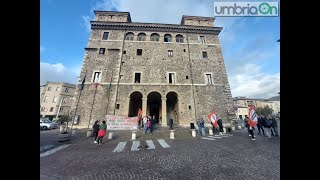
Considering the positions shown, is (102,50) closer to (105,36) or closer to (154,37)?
(105,36)

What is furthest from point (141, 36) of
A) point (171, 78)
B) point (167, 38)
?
point (171, 78)

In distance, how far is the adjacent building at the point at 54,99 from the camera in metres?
39.3

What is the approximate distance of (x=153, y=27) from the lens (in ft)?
76.5

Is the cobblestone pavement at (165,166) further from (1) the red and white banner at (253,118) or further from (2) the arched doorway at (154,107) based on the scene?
(2) the arched doorway at (154,107)

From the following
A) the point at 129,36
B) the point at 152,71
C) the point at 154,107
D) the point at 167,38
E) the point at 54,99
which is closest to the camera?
the point at 152,71

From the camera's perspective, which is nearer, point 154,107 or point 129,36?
point 129,36

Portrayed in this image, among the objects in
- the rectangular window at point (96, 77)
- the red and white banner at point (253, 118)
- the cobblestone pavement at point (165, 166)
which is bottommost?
the cobblestone pavement at point (165, 166)

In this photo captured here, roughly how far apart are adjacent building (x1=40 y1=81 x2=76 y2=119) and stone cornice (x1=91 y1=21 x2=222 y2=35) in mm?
27300

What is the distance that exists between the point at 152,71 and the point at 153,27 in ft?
23.8

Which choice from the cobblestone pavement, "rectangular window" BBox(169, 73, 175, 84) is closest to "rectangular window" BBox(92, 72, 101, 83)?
"rectangular window" BBox(169, 73, 175, 84)

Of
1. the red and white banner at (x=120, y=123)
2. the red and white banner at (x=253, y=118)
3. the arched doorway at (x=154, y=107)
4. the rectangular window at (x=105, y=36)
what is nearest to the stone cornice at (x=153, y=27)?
the rectangular window at (x=105, y=36)
